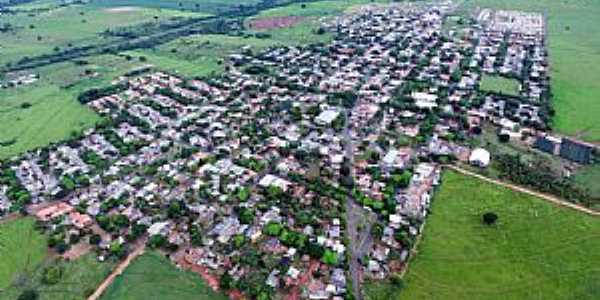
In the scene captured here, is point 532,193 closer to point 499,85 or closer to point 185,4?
point 499,85

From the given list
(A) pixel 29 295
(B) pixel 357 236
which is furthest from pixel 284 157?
(A) pixel 29 295

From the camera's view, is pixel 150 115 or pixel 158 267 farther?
pixel 150 115

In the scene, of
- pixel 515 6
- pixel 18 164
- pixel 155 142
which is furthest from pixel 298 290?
pixel 515 6

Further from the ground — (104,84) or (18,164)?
(104,84)

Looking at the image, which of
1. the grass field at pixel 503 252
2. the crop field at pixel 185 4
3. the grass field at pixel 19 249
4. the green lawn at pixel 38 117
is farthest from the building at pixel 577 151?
the crop field at pixel 185 4

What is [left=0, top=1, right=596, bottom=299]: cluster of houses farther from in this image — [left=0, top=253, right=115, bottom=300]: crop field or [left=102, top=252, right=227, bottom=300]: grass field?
[left=0, top=253, right=115, bottom=300]: crop field

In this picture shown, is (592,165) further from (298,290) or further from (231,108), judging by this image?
(231,108)
